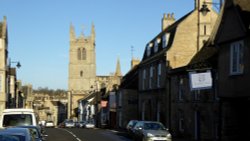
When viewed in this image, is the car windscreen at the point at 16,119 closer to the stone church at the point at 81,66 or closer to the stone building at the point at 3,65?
the stone building at the point at 3,65

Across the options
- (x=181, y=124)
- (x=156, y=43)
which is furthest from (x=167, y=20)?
(x=181, y=124)

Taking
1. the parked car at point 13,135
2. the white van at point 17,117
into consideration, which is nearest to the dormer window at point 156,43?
the white van at point 17,117

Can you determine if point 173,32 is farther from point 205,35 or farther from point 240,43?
point 240,43

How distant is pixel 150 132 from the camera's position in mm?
28688

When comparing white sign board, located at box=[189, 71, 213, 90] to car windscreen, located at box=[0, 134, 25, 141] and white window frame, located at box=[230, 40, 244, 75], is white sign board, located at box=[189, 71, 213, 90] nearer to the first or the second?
white window frame, located at box=[230, 40, 244, 75]

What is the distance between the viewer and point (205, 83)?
21375 millimetres

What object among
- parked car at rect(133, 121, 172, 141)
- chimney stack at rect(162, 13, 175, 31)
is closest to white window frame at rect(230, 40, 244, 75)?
parked car at rect(133, 121, 172, 141)

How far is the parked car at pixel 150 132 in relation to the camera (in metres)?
28.3

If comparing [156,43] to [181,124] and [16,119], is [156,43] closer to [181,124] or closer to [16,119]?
[181,124]

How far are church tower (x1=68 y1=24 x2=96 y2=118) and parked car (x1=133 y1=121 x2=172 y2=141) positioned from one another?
11681 cm

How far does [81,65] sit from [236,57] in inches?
5115

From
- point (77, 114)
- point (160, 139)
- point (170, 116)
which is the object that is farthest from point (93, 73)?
point (160, 139)

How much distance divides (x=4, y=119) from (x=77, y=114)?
383 feet

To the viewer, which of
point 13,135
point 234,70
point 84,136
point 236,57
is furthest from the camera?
point 84,136
